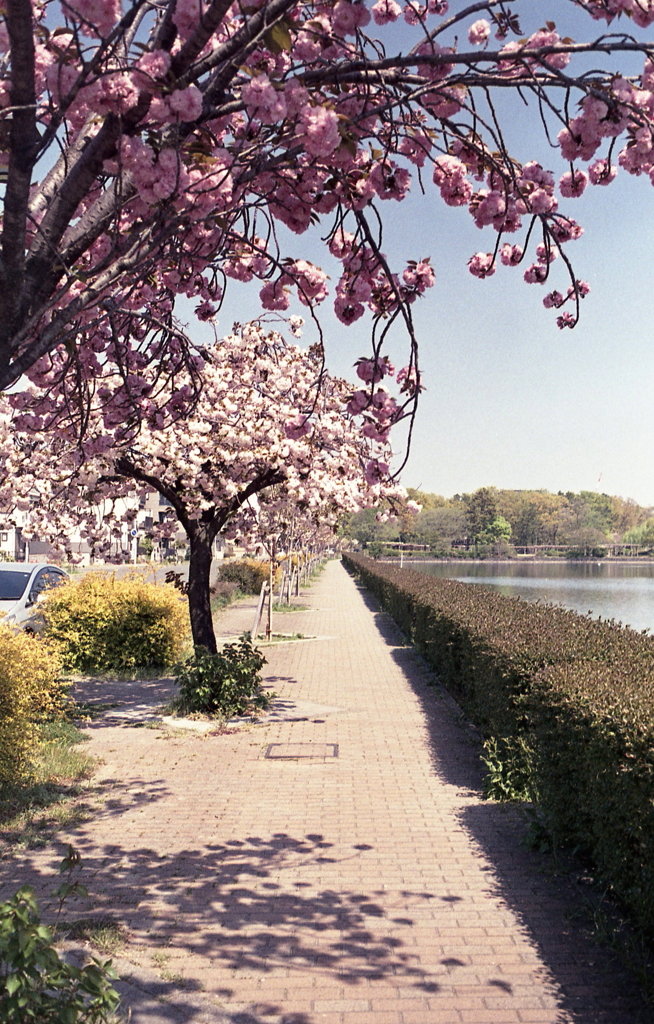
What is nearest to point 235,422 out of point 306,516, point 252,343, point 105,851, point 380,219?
point 252,343

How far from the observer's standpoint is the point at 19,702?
6578 mm

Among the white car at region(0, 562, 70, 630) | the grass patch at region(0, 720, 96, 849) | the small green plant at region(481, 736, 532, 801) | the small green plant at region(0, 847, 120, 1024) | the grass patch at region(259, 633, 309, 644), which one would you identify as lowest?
the grass patch at region(259, 633, 309, 644)

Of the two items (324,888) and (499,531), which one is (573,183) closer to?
(324,888)

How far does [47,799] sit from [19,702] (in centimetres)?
92

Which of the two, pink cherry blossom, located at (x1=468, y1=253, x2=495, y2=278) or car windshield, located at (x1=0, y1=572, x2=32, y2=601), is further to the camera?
car windshield, located at (x1=0, y1=572, x2=32, y2=601)

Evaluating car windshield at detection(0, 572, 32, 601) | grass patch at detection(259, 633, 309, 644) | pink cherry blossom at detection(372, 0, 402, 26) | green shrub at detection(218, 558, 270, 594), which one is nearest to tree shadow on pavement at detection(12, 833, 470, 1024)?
pink cherry blossom at detection(372, 0, 402, 26)

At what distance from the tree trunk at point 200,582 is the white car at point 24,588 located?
296cm

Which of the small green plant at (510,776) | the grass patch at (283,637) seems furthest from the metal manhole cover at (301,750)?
the grass patch at (283,637)

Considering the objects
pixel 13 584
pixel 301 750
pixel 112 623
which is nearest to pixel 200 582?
pixel 112 623

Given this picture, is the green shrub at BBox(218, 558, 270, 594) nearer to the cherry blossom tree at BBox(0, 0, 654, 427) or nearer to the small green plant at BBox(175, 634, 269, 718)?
the small green plant at BBox(175, 634, 269, 718)

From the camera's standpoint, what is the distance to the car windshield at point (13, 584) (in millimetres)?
13312

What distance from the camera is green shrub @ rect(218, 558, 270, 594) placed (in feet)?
112

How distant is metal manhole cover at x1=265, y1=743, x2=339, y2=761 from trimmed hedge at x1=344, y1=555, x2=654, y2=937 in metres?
1.60

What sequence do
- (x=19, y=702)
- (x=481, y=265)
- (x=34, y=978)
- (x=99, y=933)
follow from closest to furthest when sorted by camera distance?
(x=34, y=978)
(x=99, y=933)
(x=481, y=265)
(x=19, y=702)
